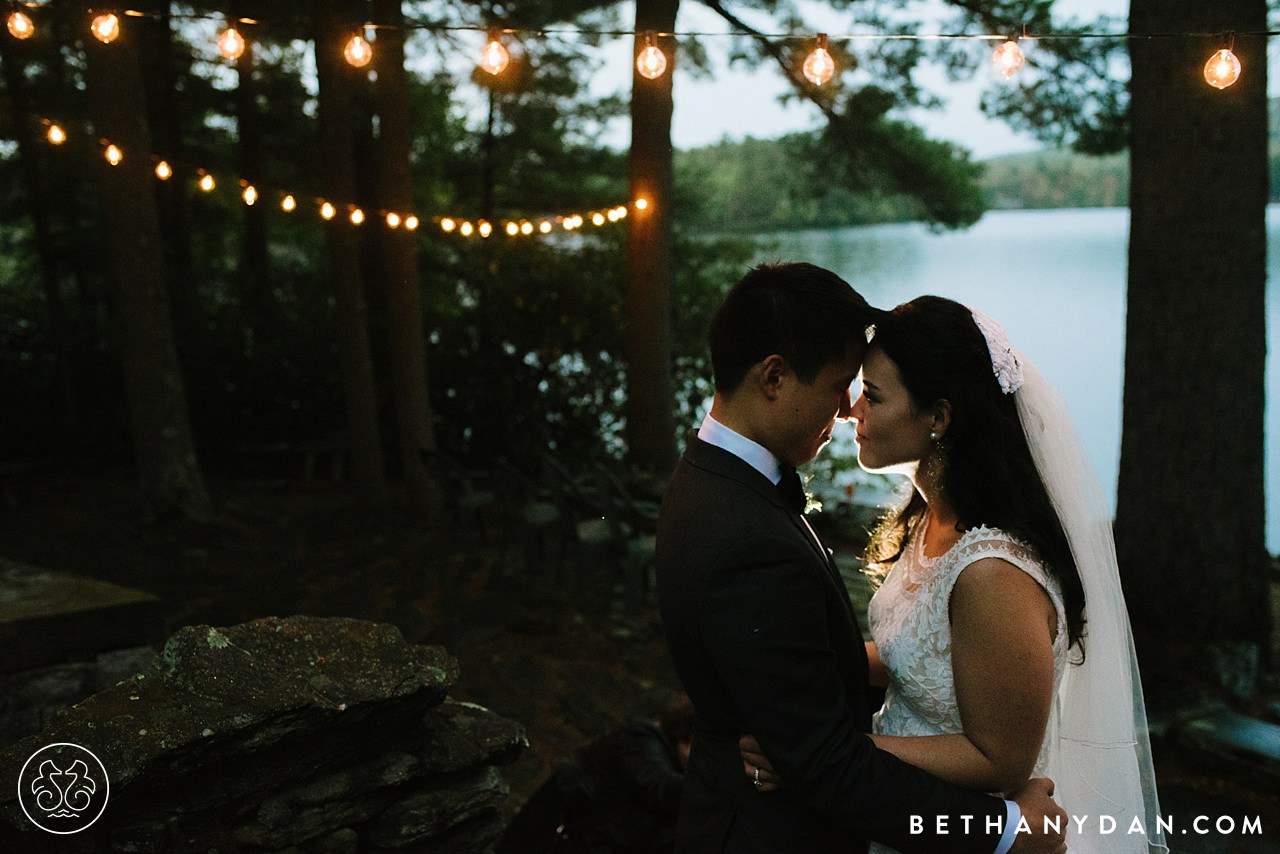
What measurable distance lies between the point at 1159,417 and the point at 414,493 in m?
6.15

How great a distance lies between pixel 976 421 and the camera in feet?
7.26

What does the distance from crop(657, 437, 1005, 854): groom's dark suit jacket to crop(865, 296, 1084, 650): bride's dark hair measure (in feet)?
1.25

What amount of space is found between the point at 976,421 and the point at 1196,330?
12.5ft

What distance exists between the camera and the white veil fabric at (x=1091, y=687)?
2.31 meters

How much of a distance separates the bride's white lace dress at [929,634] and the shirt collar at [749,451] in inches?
17.9

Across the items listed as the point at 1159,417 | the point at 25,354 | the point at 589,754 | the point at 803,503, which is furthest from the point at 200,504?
the point at 803,503

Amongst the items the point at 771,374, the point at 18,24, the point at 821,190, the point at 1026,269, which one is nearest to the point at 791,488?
the point at 771,374

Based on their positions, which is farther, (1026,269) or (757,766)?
(1026,269)

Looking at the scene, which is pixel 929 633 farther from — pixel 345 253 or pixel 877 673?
pixel 345 253

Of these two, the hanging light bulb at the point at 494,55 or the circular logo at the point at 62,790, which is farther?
the hanging light bulb at the point at 494,55

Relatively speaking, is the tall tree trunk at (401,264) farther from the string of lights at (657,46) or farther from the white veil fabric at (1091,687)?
the white veil fabric at (1091,687)

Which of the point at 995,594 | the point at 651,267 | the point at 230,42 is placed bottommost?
the point at 995,594

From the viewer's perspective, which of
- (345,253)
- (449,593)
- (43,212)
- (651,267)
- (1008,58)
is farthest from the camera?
(43,212)

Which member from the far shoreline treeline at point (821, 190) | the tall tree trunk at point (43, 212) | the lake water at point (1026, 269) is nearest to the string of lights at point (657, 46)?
the lake water at point (1026, 269)
